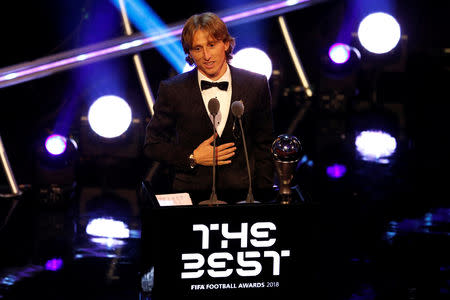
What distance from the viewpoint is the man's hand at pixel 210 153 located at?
3758 millimetres

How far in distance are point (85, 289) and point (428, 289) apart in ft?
6.36

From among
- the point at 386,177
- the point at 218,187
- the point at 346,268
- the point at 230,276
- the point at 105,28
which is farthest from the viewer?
the point at 105,28

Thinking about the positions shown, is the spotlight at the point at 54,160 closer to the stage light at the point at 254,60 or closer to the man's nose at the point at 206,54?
the stage light at the point at 254,60

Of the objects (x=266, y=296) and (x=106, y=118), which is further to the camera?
(x=106, y=118)

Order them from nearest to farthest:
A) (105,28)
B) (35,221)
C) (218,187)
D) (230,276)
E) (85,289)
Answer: (230,276), (218,187), (85,289), (35,221), (105,28)

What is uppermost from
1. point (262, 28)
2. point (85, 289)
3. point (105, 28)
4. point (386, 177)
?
point (262, 28)

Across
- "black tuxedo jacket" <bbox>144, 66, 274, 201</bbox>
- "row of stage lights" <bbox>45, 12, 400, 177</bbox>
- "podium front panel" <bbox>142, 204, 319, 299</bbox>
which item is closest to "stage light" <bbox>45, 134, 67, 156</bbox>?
"row of stage lights" <bbox>45, 12, 400, 177</bbox>

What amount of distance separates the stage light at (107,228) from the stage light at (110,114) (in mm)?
1218

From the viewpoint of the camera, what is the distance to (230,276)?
11.0 ft

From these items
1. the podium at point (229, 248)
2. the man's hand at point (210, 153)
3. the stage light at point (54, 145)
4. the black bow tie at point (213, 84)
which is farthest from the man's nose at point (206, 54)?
the stage light at point (54, 145)

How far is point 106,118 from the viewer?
6668 millimetres

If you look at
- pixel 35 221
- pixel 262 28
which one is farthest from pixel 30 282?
pixel 262 28

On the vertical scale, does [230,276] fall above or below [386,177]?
below

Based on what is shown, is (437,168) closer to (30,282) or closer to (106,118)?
(106,118)
